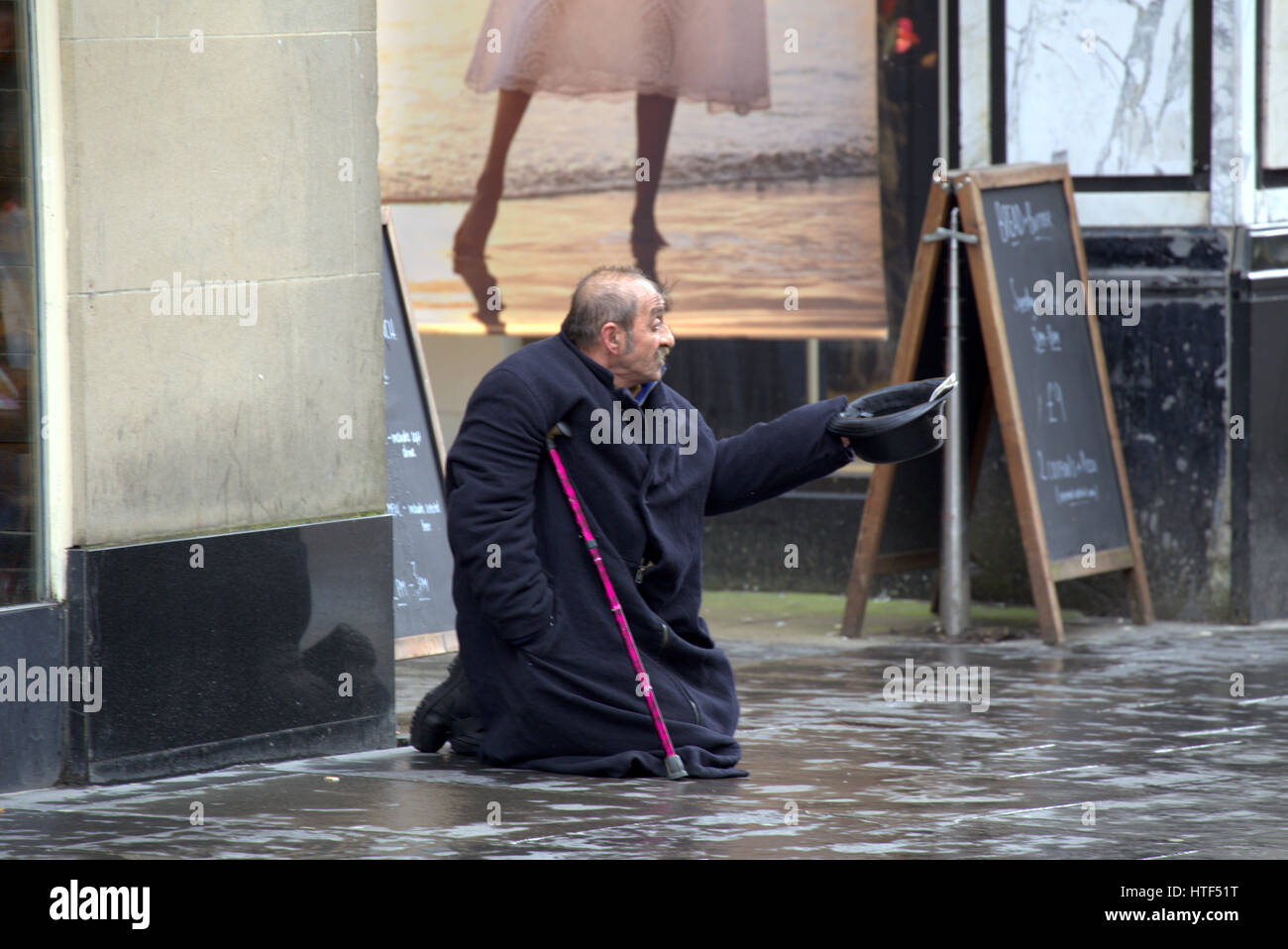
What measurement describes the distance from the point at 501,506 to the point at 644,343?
2.00 feet

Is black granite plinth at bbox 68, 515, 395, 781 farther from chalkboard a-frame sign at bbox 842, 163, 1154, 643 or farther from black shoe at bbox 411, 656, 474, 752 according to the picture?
chalkboard a-frame sign at bbox 842, 163, 1154, 643

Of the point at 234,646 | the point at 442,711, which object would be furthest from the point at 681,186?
the point at 234,646

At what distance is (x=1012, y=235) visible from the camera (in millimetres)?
8727

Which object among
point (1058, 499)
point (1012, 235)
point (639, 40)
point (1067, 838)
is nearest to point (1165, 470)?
point (1058, 499)

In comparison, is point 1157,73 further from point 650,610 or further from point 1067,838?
point 1067,838

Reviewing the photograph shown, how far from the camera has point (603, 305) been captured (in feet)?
20.2

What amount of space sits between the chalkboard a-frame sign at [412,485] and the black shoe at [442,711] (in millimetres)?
1289

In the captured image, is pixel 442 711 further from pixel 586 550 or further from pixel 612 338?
pixel 612 338

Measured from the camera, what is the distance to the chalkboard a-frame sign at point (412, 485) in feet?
26.0

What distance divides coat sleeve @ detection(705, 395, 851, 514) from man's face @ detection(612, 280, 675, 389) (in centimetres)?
35
